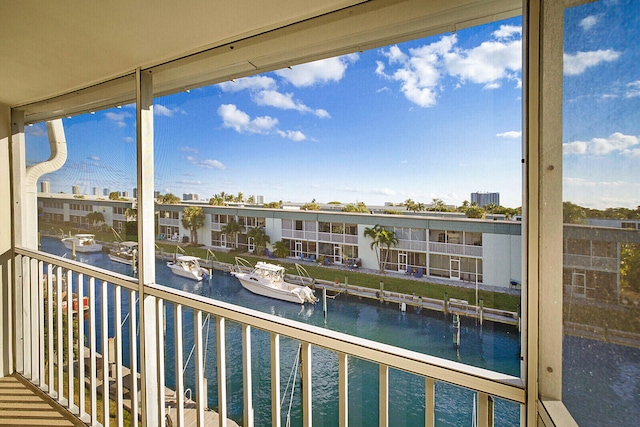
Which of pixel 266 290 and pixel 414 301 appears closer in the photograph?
pixel 414 301

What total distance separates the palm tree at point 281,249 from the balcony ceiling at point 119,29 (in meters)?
0.89

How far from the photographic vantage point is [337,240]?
1.19 metres

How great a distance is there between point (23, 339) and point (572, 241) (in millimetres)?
3501

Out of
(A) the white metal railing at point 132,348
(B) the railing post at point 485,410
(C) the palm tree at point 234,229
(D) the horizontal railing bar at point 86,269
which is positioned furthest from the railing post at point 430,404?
(D) the horizontal railing bar at point 86,269

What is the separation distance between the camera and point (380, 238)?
3.63ft

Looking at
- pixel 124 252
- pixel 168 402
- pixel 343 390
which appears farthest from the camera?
pixel 124 252

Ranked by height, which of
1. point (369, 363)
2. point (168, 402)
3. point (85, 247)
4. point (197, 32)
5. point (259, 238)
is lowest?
point (168, 402)

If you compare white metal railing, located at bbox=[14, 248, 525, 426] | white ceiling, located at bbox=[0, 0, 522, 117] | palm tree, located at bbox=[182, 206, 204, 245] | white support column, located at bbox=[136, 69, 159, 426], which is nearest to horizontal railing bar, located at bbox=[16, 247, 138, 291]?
white metal railing, located at bbox=[14, 248, 525, 426]

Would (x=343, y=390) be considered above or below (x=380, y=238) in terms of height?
below

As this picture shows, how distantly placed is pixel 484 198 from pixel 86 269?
2.24 metres

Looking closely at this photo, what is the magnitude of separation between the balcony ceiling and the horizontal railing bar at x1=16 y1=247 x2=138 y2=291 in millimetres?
1151

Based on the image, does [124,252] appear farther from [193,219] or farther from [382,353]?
[382,353]

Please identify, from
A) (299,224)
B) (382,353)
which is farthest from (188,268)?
(382,353)

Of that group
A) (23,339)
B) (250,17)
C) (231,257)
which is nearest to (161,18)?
(250,17)
